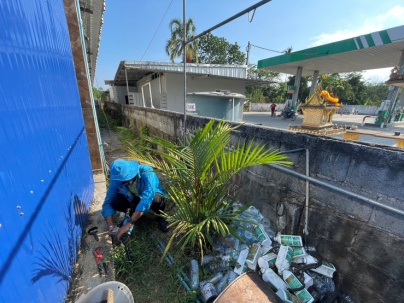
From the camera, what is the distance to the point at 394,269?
1327 mm

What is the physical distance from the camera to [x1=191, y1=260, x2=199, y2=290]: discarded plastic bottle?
1.81 metres

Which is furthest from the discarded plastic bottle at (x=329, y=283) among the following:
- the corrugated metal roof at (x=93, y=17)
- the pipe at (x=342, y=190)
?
the corrugated metal roof at (x=93, y=17)

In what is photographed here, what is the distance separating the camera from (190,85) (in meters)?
9.95

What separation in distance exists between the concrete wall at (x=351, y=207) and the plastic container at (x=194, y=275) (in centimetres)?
102

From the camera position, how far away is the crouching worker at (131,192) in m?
2.00

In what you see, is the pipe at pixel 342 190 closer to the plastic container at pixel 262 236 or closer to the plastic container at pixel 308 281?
the plastic container at pixel 262 236

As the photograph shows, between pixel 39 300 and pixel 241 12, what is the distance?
2834 millimetres

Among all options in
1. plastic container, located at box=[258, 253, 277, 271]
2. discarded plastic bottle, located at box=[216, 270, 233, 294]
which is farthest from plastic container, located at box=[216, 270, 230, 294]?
plastic container, located at box=[258, 253, 277, 271]

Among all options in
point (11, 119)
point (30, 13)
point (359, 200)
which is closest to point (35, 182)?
point (11, 119)

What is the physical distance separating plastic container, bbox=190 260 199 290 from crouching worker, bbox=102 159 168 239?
74cm

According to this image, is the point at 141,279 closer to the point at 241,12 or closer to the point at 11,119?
the point at 11,119

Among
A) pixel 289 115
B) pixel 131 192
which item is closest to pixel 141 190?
pixel 131 192

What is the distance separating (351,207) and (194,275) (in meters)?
1.61

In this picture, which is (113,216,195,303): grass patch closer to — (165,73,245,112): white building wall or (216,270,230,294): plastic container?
(216,270,230,294): plastic container
